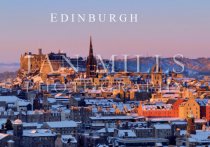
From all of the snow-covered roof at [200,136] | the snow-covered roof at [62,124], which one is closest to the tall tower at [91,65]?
the snow-covered roof at [62,124]

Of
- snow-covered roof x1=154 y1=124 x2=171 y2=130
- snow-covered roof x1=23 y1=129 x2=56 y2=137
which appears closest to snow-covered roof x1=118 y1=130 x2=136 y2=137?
snow-covered roof x1=154 y1=124 x2=171 y2=130

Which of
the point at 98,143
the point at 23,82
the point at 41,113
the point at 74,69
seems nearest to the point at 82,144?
the point at 98,143

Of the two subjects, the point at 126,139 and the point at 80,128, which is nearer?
the point at 126,139

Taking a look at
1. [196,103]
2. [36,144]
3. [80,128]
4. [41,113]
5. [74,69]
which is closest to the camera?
[36,144]

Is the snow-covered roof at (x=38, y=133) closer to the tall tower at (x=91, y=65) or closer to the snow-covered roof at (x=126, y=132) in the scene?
the snow-covered roof at (x=126, y=132)

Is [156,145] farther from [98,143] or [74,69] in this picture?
[74,69]

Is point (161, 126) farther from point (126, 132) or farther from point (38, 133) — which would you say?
point (38, 133)

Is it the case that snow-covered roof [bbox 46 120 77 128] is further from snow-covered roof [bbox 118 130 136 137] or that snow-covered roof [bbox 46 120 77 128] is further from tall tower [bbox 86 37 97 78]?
tall tower [bbox 86 37 97 78]

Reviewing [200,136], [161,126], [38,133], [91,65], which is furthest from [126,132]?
[91,65]

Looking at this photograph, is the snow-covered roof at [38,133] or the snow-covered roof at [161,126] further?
the snow-covered roof at [161,126]

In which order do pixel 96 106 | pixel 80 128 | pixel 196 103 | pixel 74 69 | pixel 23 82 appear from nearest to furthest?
pixel 80 128
pixel 196 103
pixel 96 106
pixel 23 82
pixel 74 69
